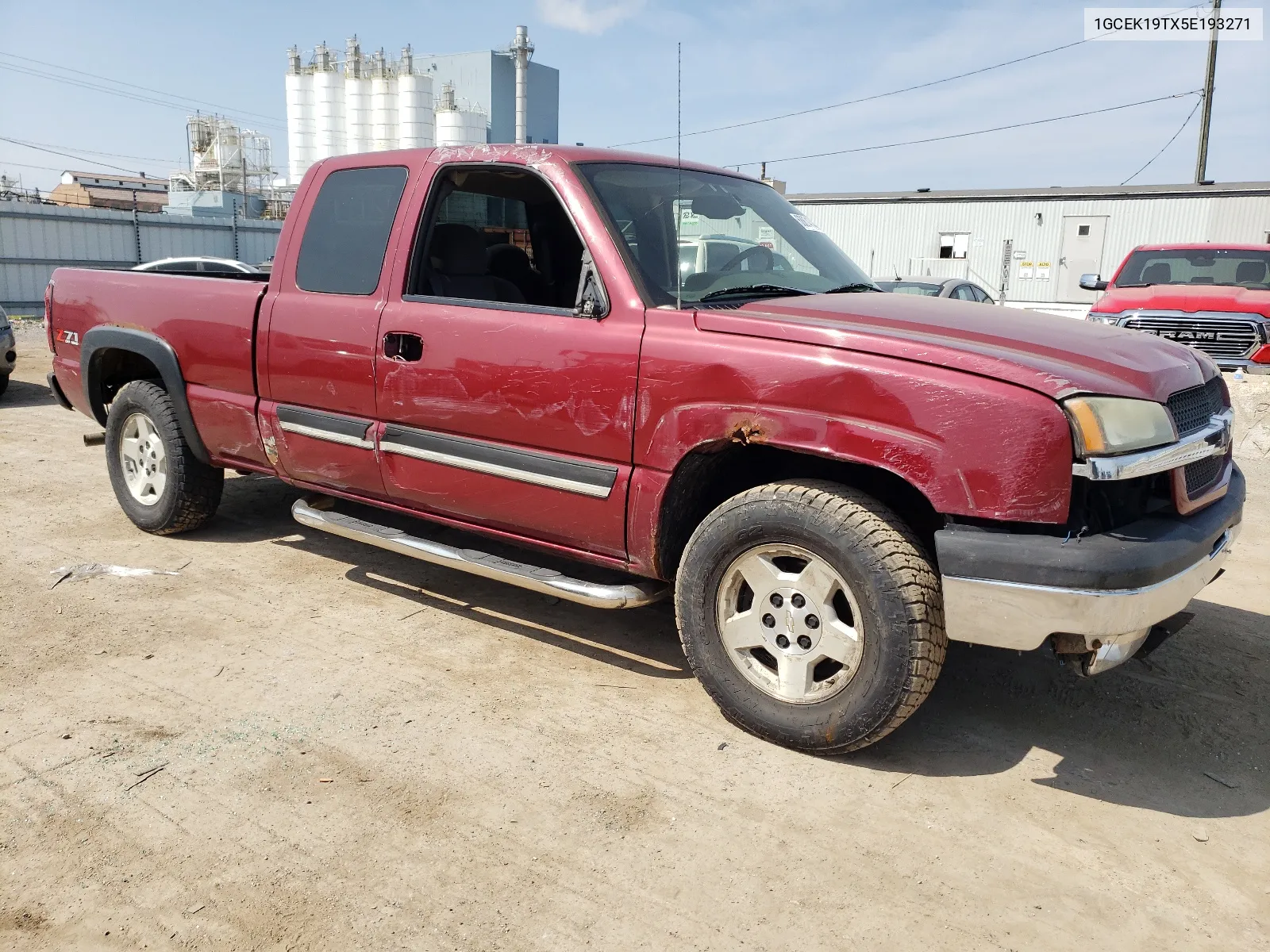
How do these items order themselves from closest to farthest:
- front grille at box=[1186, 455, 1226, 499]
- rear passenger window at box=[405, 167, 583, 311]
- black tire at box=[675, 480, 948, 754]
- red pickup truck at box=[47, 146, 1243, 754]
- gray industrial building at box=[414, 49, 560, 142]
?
red pickup truck at box=[47, 146, 1243, 754] → black tire at box=[675, 480, 948, 754] → front grille at box=[1186, 455, 1226, 499] → rear passenger window at box=[405, 167, 583, 311] → gray industrial building at box=[414, 49, 560, 142]

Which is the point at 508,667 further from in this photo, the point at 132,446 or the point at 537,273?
the point at 132,446

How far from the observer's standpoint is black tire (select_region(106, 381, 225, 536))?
5.13 meters

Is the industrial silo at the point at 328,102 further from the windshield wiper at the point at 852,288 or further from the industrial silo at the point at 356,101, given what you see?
the windshield wiper at the point at 852,288

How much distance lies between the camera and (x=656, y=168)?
4.08m

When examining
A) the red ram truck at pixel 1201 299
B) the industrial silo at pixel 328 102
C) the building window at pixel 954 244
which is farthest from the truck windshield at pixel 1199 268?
the industrial silo at pixel 328 102

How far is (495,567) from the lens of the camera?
12.5 feet

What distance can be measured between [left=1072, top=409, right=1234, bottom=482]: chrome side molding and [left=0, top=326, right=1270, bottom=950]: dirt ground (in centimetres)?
105

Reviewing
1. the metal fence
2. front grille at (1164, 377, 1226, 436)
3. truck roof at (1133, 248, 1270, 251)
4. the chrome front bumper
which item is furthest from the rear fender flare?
the metal fence

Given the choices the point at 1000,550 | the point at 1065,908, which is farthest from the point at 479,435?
the point at 1065,908

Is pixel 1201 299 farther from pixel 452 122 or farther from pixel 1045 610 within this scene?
pixel 452 122

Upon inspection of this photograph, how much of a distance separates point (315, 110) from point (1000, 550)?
170 ft

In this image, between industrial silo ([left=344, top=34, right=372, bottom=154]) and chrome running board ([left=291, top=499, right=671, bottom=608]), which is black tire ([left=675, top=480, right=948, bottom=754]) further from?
industrial silo ([left=344, top=34, right=372, bottom=154])

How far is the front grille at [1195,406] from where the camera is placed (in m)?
2.99

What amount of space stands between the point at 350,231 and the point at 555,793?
105 inches
